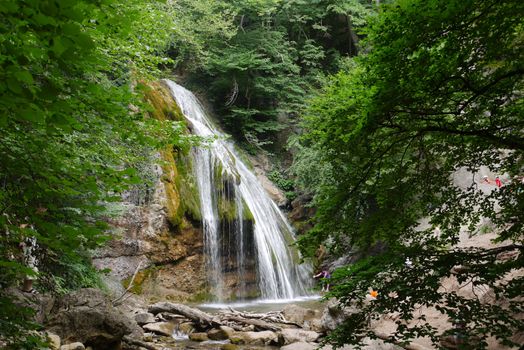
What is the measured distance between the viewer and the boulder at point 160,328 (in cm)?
879

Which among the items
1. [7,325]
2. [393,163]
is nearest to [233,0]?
[393,163]

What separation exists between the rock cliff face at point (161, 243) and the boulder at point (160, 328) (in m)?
3.07

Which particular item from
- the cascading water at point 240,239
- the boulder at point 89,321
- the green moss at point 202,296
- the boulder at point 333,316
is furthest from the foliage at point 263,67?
the boulder at point 89,321

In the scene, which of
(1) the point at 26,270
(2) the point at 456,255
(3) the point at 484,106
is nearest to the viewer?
(1) the point at 26,270

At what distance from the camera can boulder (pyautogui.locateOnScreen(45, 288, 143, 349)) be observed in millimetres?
6590

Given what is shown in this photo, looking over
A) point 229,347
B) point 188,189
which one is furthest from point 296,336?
point 188,189

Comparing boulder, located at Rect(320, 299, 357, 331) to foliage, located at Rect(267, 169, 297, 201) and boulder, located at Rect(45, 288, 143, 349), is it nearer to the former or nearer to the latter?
boulder, located at Rect(45, 288, 143, 349)

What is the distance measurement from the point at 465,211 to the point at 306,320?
694 cm

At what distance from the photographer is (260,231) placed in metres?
16.0

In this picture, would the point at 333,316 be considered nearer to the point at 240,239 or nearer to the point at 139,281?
the point at 139,281

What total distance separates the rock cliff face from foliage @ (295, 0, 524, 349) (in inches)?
344

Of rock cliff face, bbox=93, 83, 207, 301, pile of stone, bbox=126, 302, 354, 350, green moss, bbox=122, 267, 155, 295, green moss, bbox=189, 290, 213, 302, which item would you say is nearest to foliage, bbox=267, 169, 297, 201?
rock cliff face, bbox=93, 83, 207, 301

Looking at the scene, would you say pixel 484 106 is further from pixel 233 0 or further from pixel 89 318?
pixel 233 0

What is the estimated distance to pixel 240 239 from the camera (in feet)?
50.3
